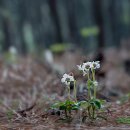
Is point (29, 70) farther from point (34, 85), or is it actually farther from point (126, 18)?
point (126, 18)

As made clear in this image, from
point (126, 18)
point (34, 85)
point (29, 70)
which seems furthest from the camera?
point (126, 18)

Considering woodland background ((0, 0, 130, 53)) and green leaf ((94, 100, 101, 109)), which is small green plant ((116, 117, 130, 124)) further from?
woodland background ((0, 0, 130, 53))

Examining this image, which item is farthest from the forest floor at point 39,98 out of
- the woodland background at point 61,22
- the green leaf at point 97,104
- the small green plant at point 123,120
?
the woodland background at point 61,22

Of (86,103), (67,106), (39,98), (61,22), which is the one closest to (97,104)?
(86,103)

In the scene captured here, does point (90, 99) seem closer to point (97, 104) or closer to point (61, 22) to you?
point (97, 104)

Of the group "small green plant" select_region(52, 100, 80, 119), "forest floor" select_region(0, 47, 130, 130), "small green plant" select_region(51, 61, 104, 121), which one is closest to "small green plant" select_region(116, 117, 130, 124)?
"forest floor" select_region(0, 47, 130, 130)

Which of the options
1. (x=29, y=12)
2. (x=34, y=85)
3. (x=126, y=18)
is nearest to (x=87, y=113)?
(x=34, y=85)

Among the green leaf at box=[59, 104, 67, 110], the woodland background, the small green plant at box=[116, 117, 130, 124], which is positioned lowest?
the small green plant at box=[116, 117, 130, 124]

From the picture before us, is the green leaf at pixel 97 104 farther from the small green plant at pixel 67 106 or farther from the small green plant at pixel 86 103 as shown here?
the small green plant at pixel 67 106
